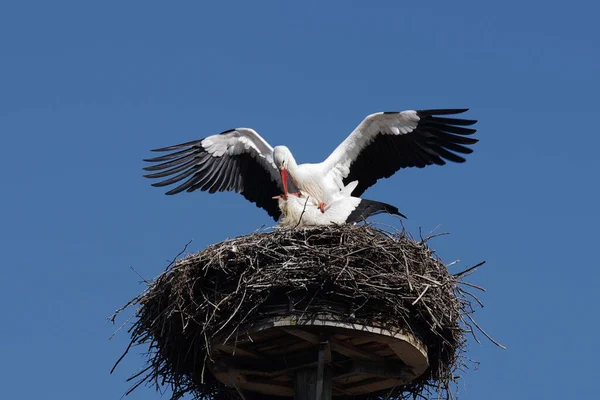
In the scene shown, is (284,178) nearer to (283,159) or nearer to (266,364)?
(283,159)

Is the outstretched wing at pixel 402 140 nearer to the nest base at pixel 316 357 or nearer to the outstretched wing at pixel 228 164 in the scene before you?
the outstretched wing at pixel 228 164

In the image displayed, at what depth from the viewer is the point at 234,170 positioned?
1215 cm

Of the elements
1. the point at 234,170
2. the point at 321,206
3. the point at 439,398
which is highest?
the point at 234,170

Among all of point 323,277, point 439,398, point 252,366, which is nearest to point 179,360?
point 252,366

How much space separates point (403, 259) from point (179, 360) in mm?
2007

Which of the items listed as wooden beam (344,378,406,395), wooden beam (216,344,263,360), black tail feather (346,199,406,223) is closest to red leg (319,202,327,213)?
black tail feather (346,199,406,223)

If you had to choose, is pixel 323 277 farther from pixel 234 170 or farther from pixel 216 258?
pixel 234 170

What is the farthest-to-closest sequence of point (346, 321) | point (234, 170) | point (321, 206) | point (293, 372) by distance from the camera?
point (234, 170) → point (321, 206) → point (293, 372) → point (346, 321)

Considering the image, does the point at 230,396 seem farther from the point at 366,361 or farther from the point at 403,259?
the point at 403,259

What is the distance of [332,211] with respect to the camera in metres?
10.6

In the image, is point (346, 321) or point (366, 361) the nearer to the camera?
point (346, 321)

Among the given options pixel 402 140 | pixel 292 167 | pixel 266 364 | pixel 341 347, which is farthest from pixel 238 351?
pixel 402 140

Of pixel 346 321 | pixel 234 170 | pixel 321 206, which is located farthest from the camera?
pixel 234 170

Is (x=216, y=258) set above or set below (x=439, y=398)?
above
